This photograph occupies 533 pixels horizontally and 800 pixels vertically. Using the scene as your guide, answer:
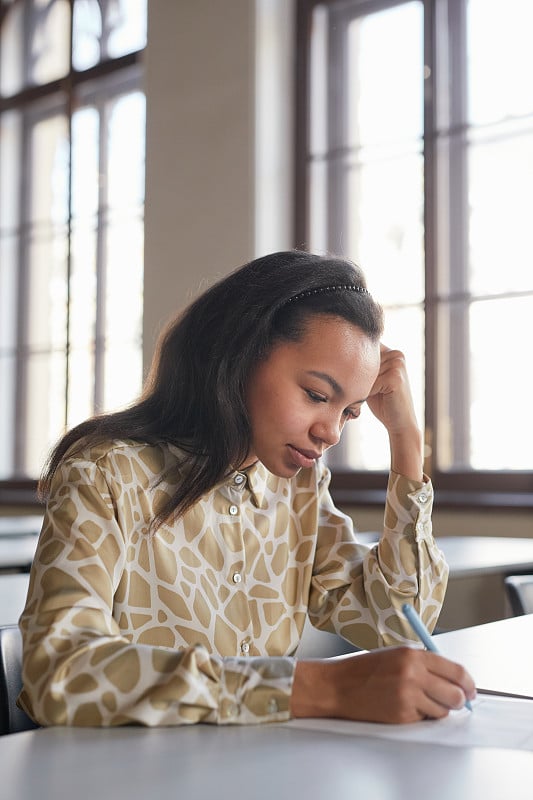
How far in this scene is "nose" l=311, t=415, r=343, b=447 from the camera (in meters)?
1.38

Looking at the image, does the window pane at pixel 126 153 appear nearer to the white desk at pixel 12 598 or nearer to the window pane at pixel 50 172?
the window pane at pixel 50 172

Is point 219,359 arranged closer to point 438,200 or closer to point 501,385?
point 501,385

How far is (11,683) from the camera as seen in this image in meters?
1.31

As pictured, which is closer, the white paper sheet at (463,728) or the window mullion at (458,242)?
the white paper sheet at (463,728)

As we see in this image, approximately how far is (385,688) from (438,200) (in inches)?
147

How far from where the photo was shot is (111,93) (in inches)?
238

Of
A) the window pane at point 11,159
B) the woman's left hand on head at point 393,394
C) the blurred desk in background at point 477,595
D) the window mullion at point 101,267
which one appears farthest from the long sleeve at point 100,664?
the window pane at point 11,159

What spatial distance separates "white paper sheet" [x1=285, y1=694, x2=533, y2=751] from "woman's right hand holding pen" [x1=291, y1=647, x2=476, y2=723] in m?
0.01

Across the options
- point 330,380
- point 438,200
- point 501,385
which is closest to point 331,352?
point 330,380

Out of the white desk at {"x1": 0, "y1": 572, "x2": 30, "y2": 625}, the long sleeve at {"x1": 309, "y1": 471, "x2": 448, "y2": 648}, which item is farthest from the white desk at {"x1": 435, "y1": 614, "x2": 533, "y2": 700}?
the white desk at {"x1": 0, "y1": 572, "x2": 30, "y2": 625}

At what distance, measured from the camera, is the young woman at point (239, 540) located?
105 centimetres

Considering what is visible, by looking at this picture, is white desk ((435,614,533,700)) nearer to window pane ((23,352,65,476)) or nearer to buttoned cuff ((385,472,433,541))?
buttoned cuff ((385,472,433,541))

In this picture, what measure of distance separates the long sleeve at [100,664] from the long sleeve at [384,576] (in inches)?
18.9

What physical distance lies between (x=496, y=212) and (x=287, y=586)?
10.2 ft
